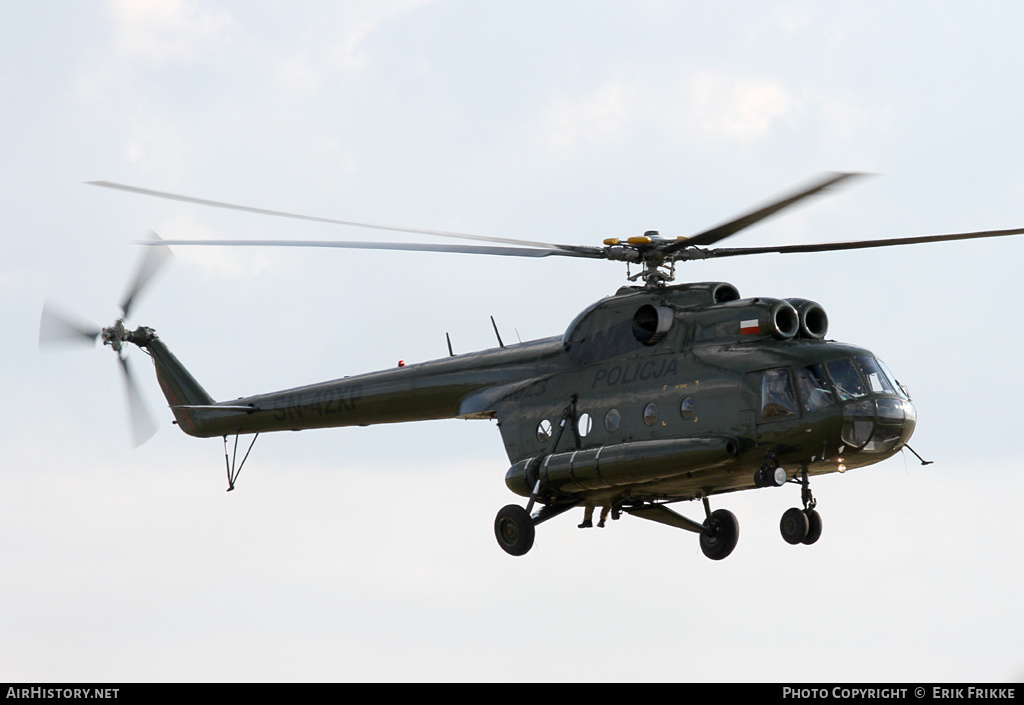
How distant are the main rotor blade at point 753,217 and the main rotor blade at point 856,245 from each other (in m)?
0.90

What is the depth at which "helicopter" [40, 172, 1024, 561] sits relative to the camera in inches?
757

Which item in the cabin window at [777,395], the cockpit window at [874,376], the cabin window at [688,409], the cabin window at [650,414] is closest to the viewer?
the cabin window at [777,395]

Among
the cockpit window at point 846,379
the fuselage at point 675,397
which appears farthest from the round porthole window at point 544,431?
the cockpit window at point 846,379

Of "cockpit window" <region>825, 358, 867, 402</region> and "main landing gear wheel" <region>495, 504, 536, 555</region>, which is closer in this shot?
"cockpit window" <region>825, 358, 867, 402</region>

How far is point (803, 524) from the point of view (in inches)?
765

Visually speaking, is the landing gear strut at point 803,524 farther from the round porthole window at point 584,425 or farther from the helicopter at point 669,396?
the round porthole window at point 584,425

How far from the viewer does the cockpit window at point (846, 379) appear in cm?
1916

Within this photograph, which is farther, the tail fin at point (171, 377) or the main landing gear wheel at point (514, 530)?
the tail fin at point (171, 377)

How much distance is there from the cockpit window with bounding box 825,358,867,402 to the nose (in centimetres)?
22

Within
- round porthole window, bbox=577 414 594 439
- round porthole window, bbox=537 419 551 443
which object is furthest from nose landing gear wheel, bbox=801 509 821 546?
round porthole window, bbox=537 419 551 443

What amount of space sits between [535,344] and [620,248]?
2637 millimetres

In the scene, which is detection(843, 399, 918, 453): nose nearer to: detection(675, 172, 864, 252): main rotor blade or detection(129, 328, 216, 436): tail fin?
detection(675, 172, 864, 252): main rotor blade

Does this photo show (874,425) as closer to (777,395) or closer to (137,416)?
(777,395)

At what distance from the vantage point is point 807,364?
63.3 ft
